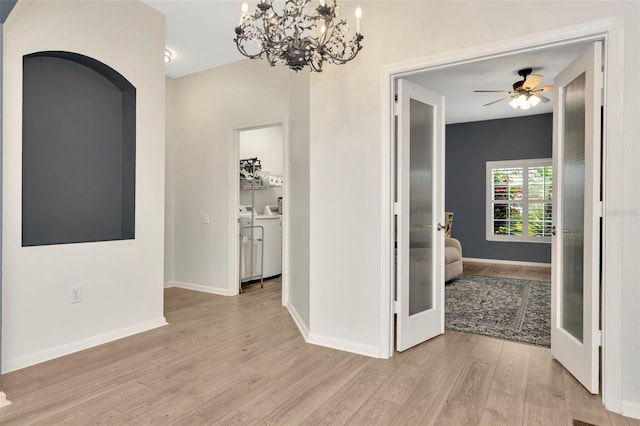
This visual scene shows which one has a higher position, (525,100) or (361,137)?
(525,100)

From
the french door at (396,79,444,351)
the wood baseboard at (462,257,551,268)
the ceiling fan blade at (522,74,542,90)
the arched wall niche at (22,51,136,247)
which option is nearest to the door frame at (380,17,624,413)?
the french door at (396,79,444,351)

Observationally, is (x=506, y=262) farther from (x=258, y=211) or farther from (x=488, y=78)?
(x=258, y=211)

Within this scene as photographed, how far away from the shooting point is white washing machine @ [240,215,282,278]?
5730mm

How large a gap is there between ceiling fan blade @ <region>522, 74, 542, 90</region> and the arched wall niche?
410cm

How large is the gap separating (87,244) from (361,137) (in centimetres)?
233

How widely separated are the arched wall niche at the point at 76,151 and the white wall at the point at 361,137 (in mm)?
1734

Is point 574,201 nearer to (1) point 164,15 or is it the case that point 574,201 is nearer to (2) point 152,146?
(2) point 152,146

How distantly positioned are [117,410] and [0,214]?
147 centimetres

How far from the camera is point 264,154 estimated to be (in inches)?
255

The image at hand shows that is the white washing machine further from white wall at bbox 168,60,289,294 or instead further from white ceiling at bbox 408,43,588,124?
white ceiling at bbox 408,43,588,124

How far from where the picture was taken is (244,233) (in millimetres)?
5523

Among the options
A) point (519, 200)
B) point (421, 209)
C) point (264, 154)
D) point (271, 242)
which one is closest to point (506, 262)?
point (519, 200)

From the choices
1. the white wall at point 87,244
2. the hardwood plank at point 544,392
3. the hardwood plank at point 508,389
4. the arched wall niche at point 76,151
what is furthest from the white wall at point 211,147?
the hardwood plank at point 544,392

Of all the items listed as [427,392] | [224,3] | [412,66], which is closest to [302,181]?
[412,66]
